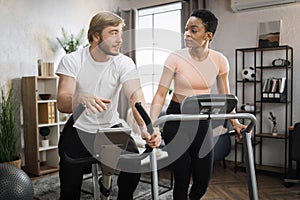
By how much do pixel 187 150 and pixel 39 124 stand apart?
268 centimetres

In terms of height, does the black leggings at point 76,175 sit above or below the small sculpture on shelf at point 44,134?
above

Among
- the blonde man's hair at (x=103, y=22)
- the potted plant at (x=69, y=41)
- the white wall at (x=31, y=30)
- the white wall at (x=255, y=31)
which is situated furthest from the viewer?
the potted plant at (x=69, y=41)

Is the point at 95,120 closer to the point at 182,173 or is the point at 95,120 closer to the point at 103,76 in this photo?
the point at 103,76

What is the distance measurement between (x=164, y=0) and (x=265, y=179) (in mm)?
3093

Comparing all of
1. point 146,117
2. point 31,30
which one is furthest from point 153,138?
point 31,30

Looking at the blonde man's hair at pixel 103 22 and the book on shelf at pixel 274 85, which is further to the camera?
the book on shelf at pixel 274 85

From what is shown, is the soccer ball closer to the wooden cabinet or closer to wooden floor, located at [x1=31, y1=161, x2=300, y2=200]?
wooden floor, located at [x1=31, y1=161, x2=300, y2=200]

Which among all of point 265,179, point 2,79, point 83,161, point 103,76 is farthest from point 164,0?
point 83,161

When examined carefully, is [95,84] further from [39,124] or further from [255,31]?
[255,31]

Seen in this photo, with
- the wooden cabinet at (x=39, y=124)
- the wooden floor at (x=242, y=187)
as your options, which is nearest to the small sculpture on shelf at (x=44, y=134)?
the wooden cabinet at (x=39, y=124)

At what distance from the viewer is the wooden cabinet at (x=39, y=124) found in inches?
150

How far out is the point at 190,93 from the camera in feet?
6.02

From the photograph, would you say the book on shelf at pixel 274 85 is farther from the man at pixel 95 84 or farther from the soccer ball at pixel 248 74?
the man at pixel 95 84

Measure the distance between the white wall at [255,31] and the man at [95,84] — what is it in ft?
9.42
